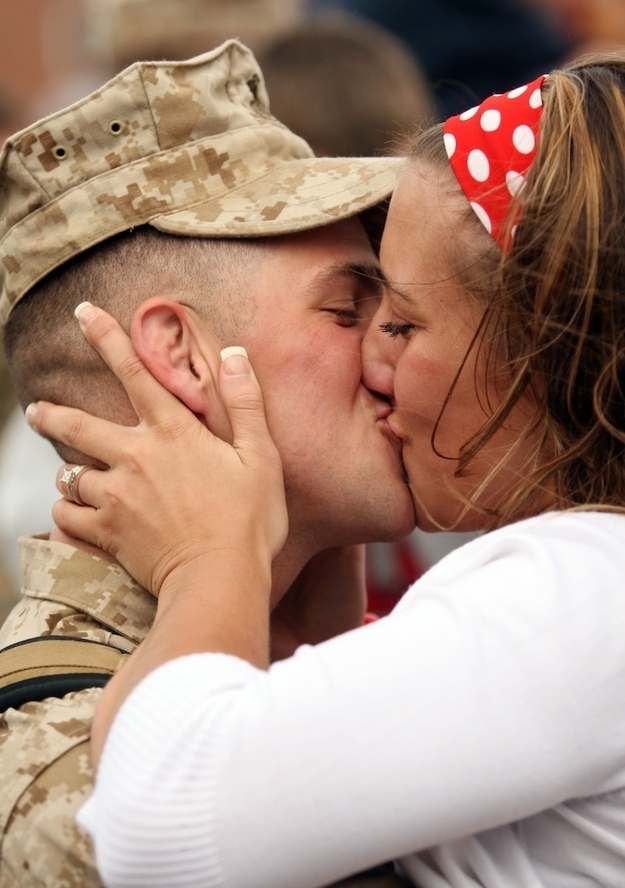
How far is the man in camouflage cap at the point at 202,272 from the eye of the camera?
2.46 meters

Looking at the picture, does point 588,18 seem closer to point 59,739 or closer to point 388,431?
point 388,431

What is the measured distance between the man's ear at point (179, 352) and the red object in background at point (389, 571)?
64.3 inches

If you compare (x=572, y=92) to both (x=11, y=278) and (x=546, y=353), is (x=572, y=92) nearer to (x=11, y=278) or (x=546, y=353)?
(x=546, y=353)

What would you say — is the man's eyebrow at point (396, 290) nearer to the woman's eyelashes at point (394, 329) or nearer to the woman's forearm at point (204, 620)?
the woman's eyelashes at point (394, 329)

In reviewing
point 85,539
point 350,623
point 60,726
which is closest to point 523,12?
point 350,623

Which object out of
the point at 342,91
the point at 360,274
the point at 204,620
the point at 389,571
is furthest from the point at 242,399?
the point at 342,91

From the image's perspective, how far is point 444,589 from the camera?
170 cm

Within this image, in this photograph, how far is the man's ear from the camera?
7.88ft

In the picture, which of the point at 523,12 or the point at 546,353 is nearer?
the point at 546,353

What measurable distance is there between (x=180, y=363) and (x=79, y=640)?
67 centimetres

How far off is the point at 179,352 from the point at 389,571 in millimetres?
1738

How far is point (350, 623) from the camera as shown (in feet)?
9.79

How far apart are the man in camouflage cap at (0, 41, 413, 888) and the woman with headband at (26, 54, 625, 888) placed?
0.10m

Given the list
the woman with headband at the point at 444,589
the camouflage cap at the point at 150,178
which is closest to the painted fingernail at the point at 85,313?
the woman with headband at the point at 444,589
